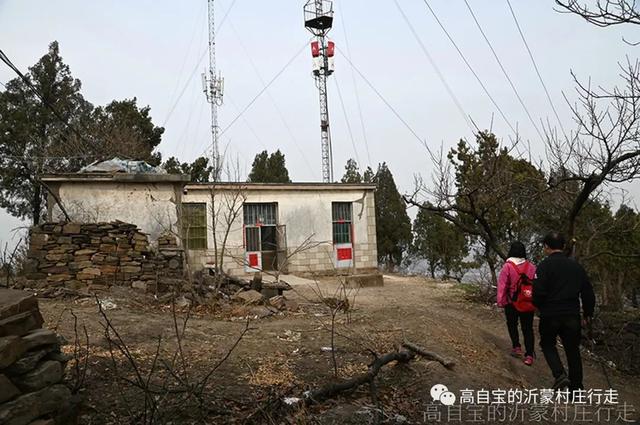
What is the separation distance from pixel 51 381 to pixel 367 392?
106 inches

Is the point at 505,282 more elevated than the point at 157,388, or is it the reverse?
the point at 505,282

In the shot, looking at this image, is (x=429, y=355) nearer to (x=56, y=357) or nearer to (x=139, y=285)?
(x=56, y=357)

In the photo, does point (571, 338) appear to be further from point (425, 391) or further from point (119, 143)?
point (119, 143)

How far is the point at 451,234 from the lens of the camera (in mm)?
25562

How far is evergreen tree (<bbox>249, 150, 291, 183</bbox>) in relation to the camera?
32688 mm

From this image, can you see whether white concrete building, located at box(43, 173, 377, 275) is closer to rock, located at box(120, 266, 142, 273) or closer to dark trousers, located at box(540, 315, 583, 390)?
rock, located at box(120, 266, 142, 273)

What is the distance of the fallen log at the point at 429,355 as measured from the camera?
217 inches

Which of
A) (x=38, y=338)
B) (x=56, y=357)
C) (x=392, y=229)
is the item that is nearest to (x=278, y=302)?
(x=56, y=357)

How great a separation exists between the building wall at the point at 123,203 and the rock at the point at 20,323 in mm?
8467

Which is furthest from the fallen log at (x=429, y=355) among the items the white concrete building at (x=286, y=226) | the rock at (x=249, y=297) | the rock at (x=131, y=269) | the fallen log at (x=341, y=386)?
the white concrete building at (x=286, y=226)

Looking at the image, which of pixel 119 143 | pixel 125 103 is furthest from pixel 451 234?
pixel 125 103

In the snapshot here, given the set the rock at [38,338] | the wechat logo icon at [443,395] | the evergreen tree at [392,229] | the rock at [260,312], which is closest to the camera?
the rock at [38,338]

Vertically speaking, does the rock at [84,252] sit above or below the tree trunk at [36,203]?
below

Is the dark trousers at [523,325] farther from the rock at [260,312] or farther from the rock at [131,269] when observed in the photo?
the rock at [131,269]
